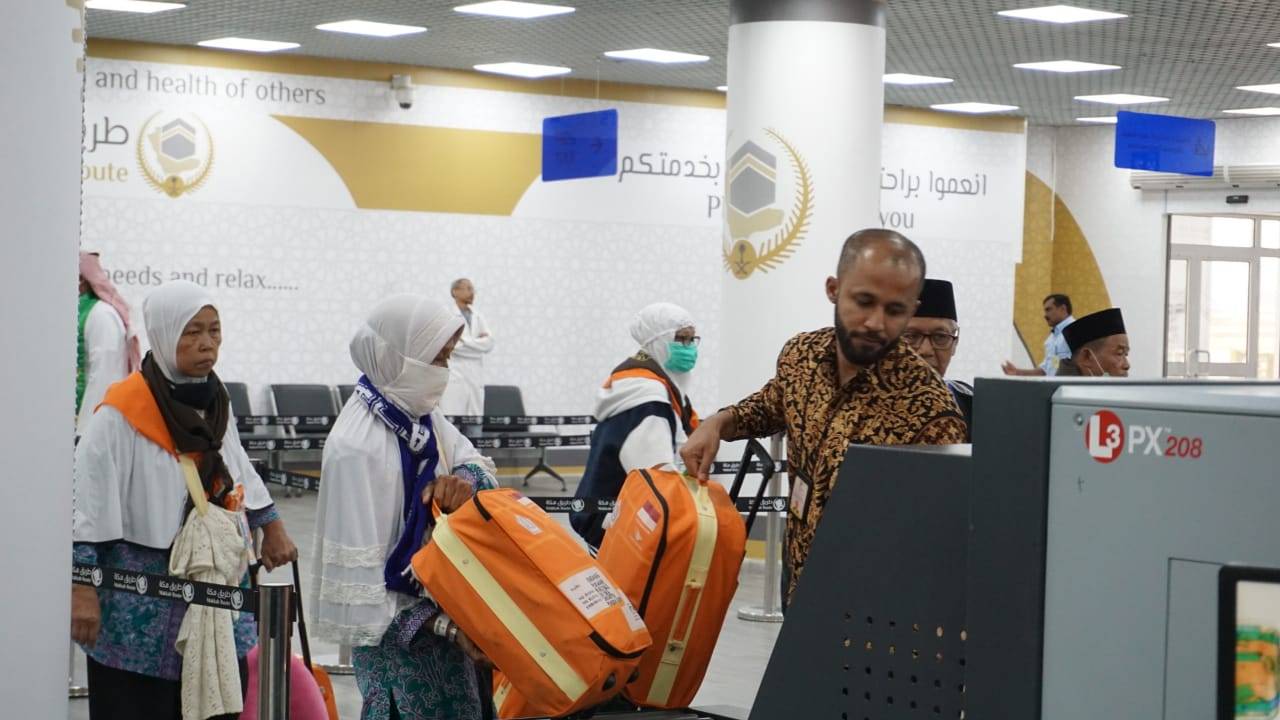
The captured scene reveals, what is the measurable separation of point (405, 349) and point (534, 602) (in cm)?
106

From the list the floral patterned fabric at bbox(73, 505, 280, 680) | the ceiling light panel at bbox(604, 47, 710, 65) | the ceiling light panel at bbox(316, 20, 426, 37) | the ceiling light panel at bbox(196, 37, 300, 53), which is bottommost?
the floral patterned fabric at bbox(73, 505, 280, 680)

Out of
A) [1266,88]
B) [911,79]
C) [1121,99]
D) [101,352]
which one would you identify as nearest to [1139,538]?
[101,352]

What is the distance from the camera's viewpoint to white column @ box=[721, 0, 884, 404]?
997cm

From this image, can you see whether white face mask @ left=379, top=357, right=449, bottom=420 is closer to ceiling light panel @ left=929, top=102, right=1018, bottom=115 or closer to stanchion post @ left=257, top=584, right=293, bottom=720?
stanchion post @ left=257, top=584, right=293, bottom=720

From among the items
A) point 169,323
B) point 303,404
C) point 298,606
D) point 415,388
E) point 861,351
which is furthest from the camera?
point 303,404

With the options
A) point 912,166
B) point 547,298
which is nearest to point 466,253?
point 547,298

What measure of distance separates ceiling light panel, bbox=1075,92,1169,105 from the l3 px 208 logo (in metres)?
15.9

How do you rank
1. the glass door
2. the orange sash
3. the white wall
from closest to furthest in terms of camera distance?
the orange sash, the white wall, the glass door

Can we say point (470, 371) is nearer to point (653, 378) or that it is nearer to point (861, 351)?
point (653, 378)

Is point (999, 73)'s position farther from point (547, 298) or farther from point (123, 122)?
point (123, 122)

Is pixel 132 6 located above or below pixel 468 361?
above

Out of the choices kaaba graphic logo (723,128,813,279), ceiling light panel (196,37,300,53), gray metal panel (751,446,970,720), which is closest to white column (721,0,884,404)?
kaaba graphic logo (723,128,813,279)

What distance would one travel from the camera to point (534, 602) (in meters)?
2.66

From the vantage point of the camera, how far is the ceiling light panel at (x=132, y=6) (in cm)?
1227
